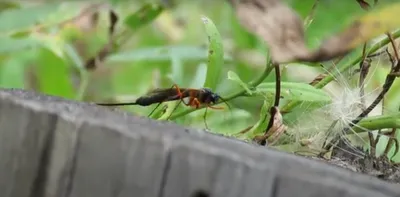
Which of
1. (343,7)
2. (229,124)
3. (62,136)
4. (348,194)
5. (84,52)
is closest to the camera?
(348,194)

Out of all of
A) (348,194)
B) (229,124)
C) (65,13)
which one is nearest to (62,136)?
(348,194)

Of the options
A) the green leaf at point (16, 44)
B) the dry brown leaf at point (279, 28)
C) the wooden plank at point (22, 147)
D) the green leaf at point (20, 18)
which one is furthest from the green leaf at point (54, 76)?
the dry brown leaf at point (279, 28)

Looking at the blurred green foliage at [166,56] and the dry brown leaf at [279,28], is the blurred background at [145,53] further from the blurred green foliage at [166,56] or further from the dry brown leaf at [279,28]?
the dry brown leaf at [279,28]

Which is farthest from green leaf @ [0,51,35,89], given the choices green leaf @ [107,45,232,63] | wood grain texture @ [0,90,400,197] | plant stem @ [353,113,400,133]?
wood grain texture @ [0,90,400,197]

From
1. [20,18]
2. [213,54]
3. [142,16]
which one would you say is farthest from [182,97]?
[20,18]

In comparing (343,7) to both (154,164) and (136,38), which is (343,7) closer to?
(154,164)

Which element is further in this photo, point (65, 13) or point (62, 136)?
point (65, 13)
